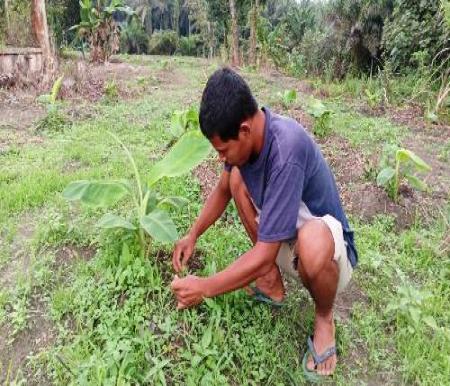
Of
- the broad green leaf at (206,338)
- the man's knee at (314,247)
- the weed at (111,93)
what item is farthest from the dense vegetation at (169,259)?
→ the weed at (111,93)

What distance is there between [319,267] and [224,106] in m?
0.75

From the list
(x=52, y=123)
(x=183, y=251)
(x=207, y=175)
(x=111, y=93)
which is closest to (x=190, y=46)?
(x=111, y=93)

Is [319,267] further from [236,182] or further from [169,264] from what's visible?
[169,264]

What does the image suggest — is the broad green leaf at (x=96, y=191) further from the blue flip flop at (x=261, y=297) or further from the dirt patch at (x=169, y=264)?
the blue flip flop at (x=261, y=297)

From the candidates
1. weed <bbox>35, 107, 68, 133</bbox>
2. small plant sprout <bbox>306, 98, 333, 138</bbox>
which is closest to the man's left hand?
small plant sprout <bbox>306, 98, 333, 138</bbox>

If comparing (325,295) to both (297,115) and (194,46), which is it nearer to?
(297,115)

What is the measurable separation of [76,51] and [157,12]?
27.5 meters

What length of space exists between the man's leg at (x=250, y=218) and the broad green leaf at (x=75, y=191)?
0.72 meters

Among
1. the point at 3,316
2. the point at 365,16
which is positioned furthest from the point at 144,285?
the point at 365,16

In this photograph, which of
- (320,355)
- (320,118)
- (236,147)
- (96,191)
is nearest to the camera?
(236,147)

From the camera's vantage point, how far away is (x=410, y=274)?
2.76 m

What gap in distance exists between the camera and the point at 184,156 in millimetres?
2318

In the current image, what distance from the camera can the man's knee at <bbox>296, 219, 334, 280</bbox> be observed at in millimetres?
1797

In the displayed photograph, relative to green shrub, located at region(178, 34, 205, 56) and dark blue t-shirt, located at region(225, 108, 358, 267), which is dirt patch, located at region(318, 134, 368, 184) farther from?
green shrub, located at region(178, 34, 205, 56)
